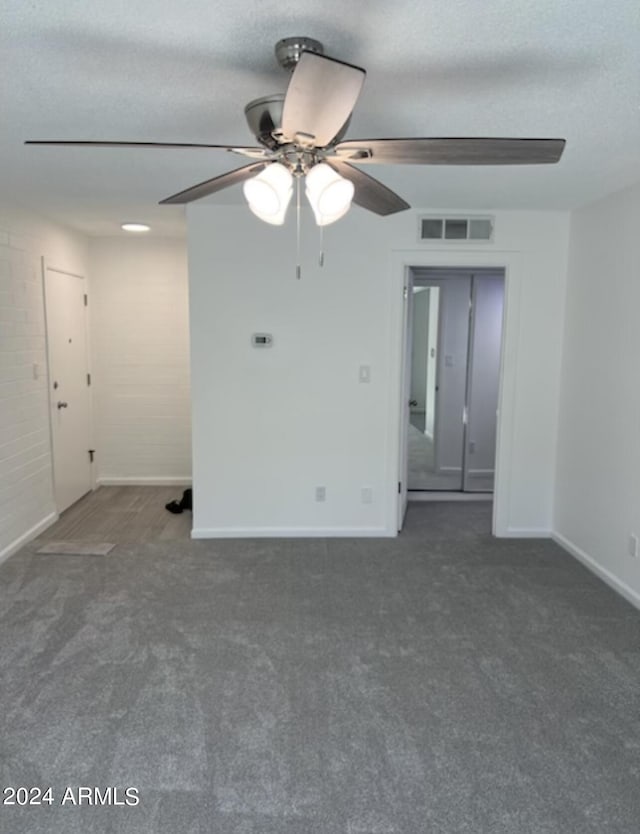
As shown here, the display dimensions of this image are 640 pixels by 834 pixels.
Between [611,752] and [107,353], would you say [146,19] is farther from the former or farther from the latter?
[107,353]

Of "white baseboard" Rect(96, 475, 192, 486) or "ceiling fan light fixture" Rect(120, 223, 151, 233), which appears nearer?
"ceiling fan light fixture" Rect(120, 223, 151, 233)

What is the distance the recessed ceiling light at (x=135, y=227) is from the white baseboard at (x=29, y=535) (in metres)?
2.41

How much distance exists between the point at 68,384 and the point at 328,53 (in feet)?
12.9

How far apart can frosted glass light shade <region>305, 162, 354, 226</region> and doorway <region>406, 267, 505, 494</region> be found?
11.5ft

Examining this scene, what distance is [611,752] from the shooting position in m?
2.06

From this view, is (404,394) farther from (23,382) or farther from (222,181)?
(23,382)

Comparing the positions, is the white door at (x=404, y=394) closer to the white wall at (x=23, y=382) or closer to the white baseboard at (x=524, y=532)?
the white baseboard at (x=524, y=532)

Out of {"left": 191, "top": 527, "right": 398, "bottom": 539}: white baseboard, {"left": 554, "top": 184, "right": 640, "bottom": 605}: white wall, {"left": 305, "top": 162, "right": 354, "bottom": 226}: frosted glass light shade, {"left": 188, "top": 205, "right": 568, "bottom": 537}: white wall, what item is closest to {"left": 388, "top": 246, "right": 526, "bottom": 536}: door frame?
{"left": 188, "top": 205, "right": 568, "bottom": 537}: white wall

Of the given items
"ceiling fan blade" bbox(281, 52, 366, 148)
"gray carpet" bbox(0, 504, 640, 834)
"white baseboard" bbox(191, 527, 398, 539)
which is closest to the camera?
"ceiling fan blade" bbox(281, 52, 366, 148)

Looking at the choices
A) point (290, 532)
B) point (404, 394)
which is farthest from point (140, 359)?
point (404, 394)

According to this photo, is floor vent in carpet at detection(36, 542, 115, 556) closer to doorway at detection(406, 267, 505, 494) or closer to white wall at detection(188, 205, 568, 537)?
white wall at detection(188, 205, 568, 537)

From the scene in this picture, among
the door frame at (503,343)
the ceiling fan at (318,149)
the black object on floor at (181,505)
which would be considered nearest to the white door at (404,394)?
the door frame at (503,343)

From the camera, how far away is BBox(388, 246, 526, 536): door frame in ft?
13.0

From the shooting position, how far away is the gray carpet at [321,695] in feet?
6.00
